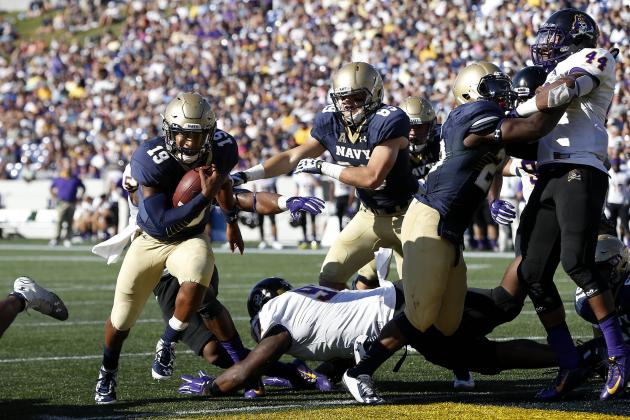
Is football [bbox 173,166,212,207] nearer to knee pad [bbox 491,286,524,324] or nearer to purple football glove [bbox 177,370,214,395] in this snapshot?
purple football glove [bbox 177,370,214,395]

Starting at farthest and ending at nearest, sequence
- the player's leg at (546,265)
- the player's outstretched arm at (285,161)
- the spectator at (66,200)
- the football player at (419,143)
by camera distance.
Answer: the spectator at (66,200), the football player at (419,143), the player's outstretched arm at (285,161), the player's leg at (546,265)

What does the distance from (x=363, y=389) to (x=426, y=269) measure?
0.59 m

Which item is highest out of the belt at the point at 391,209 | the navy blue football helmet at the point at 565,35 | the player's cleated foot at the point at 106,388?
the navy blue football helmet at the point at 565,35

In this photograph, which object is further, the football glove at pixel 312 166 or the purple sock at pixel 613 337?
the football glove at pixel 312 166

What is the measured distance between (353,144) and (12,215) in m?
18.6

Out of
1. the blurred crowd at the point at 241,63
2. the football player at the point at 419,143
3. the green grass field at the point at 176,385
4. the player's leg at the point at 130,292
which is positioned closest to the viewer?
the green grass field at the point at 176,385

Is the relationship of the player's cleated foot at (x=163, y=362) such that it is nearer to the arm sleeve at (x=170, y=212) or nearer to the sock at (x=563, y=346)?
the arm sleeve at (x=170, y=212)

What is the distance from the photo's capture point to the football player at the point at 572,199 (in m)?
4.69

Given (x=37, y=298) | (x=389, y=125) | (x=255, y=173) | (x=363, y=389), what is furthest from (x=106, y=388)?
(x=389, y=125)

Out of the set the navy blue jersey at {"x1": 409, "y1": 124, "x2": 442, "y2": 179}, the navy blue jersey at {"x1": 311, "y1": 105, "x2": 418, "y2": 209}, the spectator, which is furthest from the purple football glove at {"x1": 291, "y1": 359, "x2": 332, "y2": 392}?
the spectator

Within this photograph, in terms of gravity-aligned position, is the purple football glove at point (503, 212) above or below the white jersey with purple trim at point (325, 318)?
above

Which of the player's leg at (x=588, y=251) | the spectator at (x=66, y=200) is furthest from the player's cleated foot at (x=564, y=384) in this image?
the spectator at (x=66, y=200)

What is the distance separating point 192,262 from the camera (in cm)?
516

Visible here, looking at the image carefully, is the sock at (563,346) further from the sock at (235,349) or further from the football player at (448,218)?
the sock at (235,349)
